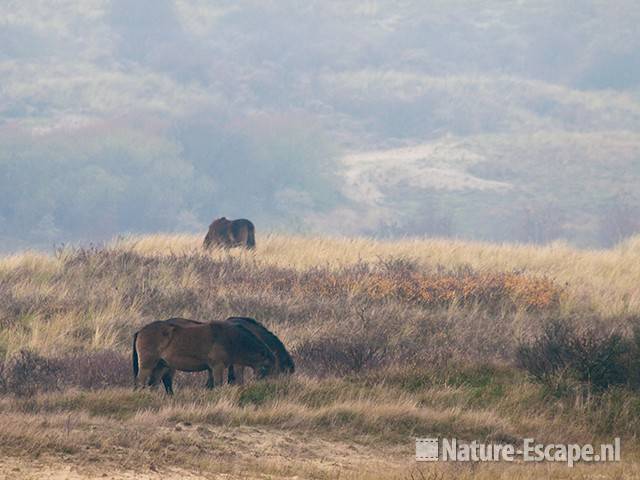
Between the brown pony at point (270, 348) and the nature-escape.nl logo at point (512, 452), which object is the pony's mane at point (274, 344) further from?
the nature-escape.nl logo at point (512, 452)

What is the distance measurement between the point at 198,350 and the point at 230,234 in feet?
45.1

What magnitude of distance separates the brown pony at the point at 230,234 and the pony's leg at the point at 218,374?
43.5 ft

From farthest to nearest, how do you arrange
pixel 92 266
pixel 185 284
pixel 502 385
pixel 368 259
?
pixel 368 259
pixel 92 266
pixel 185 284
pixel 502 385

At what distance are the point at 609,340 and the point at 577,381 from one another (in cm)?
119

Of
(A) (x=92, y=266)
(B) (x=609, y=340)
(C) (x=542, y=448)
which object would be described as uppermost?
(A) (x=92, y=266)

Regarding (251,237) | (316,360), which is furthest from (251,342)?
(251,237)

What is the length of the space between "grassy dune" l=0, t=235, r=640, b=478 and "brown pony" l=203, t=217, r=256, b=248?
730 mm

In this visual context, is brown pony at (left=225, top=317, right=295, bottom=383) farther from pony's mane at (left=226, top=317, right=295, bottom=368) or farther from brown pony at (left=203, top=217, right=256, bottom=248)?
brown pony at (left=203, top=217, right=256, bottom=248)

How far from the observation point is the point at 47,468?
25.4 ft

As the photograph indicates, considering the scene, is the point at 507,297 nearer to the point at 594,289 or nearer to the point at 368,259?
the point at 594,289

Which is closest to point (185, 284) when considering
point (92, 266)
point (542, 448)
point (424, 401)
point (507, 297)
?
point (92, 266)

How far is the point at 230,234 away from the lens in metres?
24.5

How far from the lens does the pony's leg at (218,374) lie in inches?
428

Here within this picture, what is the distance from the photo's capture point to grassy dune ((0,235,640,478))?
8961 millimetres
